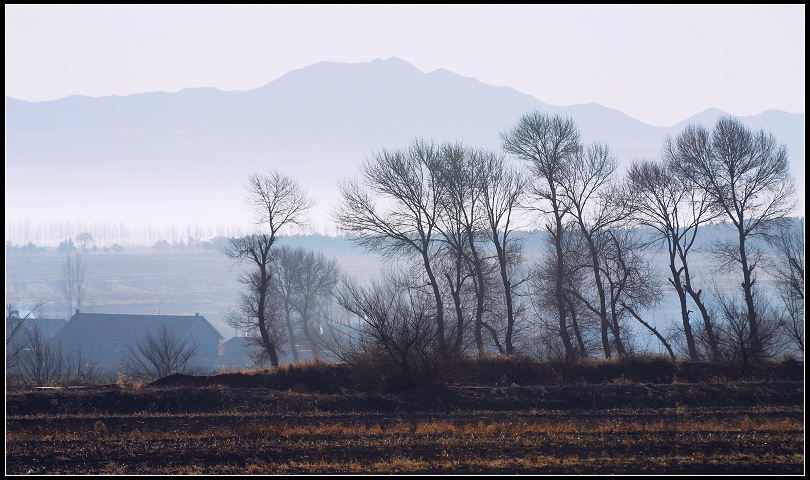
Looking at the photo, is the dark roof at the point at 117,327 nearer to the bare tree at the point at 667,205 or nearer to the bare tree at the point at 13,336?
the bare tree at the point at 13,336

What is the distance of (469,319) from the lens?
3903 cm

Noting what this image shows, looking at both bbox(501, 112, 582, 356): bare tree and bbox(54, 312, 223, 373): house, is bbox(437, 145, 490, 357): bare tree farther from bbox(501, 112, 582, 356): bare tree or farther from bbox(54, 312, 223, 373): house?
bbox(54, 312, 223, 373): house

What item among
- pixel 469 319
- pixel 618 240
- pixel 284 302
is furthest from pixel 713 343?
pixel 284 302

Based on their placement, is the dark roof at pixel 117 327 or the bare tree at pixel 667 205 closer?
the bare tree at pixel 667 205

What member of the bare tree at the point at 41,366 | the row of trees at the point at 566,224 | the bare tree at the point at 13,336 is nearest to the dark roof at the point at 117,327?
the bare tree at the point at 13,336

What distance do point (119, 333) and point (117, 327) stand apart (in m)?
1.56

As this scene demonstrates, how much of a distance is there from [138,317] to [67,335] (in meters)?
10.2

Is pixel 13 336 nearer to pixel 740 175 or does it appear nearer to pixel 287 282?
pixel 287 282

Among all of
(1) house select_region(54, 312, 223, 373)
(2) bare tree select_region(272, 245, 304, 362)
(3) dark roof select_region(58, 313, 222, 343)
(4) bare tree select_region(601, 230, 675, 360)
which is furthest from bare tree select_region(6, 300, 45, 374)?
(4) bare tree select_region(601, 230, 675, 360)

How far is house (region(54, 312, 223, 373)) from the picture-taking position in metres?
87.9

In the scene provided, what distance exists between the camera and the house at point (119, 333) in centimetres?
8788

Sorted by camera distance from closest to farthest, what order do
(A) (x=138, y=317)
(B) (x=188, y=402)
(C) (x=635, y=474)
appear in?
1. (C) (x=635, y=474)
2. (B) (x=188, y=402)
3. (A) (x=138, y=317)

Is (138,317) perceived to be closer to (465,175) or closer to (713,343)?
(465,175)

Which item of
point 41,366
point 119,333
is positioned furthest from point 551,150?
point 119,333
